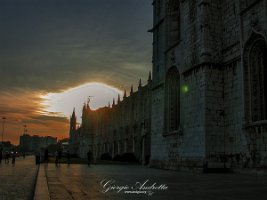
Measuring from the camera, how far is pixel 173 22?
25.6m

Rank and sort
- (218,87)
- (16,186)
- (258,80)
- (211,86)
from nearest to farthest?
(16,186), (258,80), (211,86), (218,87)

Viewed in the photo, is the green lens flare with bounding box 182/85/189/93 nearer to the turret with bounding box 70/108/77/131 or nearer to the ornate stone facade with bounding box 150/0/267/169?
the ornate stone facade with bounding box 150/0/267/169

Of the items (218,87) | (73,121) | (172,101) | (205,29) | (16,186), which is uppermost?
(73,121)

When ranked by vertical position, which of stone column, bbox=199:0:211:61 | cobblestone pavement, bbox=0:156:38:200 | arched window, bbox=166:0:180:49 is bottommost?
cobblestone pavement, bbox=0:156:38:200

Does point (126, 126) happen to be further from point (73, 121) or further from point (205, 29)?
point (73, 121)

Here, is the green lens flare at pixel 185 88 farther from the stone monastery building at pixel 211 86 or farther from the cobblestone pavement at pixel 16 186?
the cobblestone pavement at pixel 16 186

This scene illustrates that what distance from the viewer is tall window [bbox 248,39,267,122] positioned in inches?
673

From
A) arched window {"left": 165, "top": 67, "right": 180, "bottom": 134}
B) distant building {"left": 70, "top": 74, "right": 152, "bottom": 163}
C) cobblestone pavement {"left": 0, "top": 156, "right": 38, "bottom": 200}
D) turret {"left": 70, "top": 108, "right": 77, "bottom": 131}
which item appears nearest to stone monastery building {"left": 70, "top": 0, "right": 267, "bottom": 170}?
arched window {"left": 165, "top": 67, "right": 180, "bottom": 134}

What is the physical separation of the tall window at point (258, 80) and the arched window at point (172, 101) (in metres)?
7.08

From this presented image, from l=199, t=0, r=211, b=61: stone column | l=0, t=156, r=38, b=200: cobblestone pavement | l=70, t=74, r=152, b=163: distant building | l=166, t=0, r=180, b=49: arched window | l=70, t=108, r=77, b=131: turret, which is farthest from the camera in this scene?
l=70, t=108, r=77, b=131: turret

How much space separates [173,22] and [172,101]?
20.4 feet

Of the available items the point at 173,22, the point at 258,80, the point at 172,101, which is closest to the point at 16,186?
the point at 258,80

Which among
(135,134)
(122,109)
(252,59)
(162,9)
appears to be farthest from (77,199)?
(122,109)

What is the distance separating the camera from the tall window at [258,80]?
17.1m
